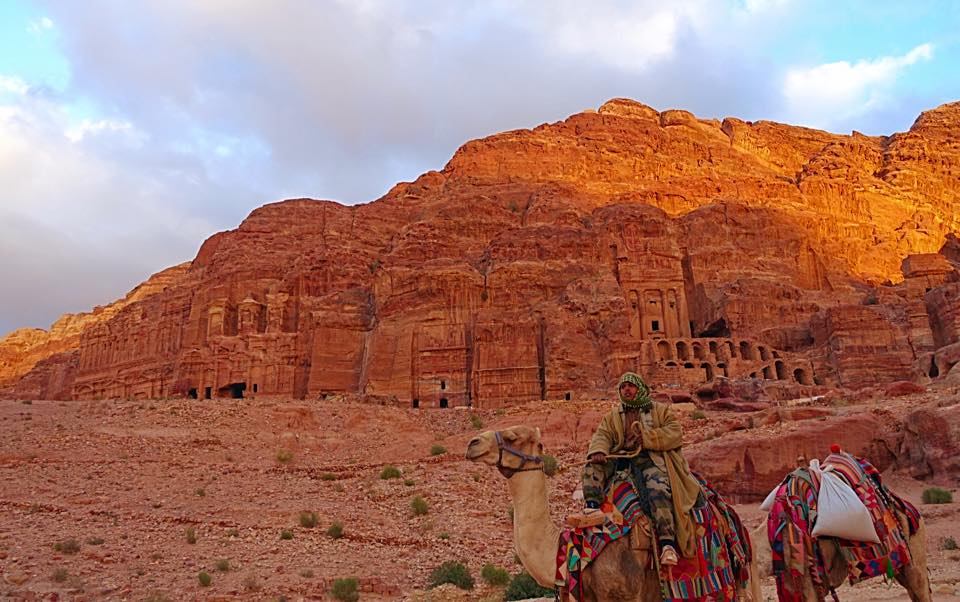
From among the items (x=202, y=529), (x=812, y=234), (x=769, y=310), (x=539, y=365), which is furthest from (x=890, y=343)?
(x=202, y=529)

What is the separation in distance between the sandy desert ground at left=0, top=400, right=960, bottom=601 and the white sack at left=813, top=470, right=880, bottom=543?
3479 mm

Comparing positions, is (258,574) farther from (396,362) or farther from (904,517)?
(396,362)

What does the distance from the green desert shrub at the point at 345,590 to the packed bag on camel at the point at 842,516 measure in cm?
901

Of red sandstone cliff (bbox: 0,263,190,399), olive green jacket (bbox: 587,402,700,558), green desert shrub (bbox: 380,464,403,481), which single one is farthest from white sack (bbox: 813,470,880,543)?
red sandstone cliff (bbox: 0,263,190,399)

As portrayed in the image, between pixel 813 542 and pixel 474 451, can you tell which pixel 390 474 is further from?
pixel 474 451

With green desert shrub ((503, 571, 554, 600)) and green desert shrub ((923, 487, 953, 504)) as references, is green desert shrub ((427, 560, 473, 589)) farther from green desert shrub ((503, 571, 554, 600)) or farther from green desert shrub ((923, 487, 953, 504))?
green desert shrub ((923, 487, 953, 504))

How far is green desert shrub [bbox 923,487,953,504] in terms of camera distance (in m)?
16.6

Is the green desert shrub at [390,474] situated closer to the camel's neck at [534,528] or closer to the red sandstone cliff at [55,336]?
the camel's neck at [534,528]

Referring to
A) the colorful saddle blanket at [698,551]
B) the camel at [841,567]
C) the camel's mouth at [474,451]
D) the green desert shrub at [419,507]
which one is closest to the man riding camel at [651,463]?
the colorful saddle blanket at [698,551]

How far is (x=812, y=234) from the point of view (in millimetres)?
72250

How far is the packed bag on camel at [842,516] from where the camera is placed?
7.18 meters

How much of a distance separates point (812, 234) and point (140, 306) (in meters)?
64.4

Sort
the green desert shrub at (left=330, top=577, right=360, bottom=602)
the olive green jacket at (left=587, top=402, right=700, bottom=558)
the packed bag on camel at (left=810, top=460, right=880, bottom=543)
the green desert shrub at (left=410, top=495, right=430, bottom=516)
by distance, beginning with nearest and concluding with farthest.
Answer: the olive green jacket at (left=587, top=402, right=700, bottom=558), the packed bag on camel at (left=810, top=460, right=880, bottom=543), the green desert shrub at (left=330, top=577, right=360, bottom=602), the green desert shrub at (left=410, top=495, right=430, bottom=516)

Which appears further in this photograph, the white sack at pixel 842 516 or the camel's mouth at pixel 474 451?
the white sack at pixel 842 516
